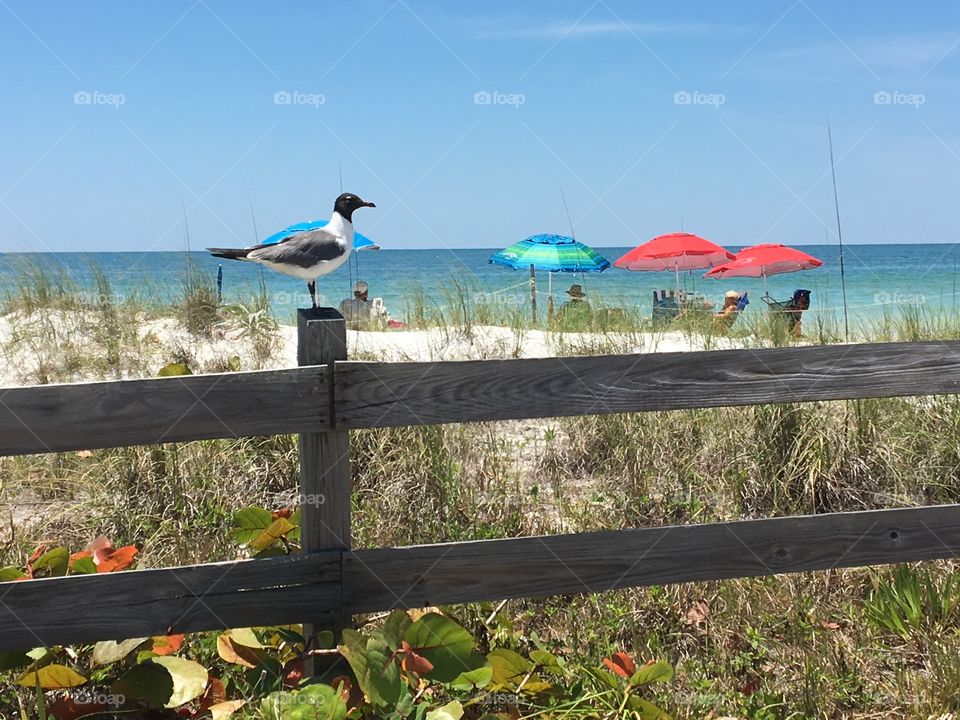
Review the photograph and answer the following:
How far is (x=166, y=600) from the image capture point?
9.19 ft

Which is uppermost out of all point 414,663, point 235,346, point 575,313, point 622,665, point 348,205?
point 348,205

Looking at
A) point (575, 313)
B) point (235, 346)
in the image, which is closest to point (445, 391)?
point (235, 346)

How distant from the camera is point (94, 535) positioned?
4625 mm

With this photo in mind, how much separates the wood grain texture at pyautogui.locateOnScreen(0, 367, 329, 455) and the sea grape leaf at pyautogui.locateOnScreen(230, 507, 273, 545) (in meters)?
0.47

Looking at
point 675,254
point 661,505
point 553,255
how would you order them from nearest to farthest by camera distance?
point 661,505 → point 675,254 → point 553,255

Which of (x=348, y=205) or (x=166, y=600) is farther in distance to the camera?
(x=348, y=205)

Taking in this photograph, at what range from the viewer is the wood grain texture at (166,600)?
8.95 ft

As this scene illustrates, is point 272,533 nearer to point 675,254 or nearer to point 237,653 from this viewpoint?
point 237,653

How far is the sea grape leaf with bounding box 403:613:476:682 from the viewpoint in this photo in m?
2.74

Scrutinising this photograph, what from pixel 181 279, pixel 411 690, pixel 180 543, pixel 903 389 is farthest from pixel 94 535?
pixel 181 279

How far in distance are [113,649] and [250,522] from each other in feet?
1.90

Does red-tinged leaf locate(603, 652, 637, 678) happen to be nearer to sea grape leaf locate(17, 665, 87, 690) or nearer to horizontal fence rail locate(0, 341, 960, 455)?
horizontal fence rail locate(0, 341, 960, 455)

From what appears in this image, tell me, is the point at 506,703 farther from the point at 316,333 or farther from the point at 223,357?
the point at 223,357

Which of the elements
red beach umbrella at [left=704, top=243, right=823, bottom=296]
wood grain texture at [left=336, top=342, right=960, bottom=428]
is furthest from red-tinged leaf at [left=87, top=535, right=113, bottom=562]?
red beach umbrella at [left=704, top=243, right=823, bottom=296]
